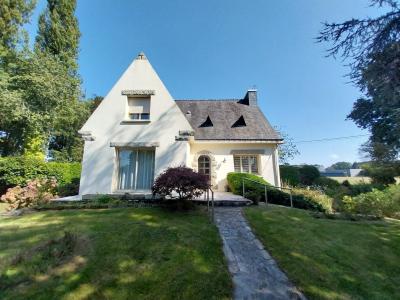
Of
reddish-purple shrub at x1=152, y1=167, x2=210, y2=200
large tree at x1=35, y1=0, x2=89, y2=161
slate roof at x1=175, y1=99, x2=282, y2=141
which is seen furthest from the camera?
large tree at x1=35, y1=0, x2=89, y2=161

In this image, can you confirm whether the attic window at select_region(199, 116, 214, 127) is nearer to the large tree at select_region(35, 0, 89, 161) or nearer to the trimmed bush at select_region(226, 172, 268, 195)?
the trimmed bush at select_region(226, 172, 268, 195)

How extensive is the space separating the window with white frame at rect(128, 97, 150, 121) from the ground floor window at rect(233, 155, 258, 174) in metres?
6.55

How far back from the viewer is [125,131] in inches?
403

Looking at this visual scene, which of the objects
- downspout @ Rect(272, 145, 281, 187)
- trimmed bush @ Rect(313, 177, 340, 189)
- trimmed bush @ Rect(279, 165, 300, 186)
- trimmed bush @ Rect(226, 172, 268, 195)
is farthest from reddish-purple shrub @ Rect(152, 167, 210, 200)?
trimmed bush @ Rect(313, 177, 340, 189)

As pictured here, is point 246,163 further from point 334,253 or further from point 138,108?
point 334,253

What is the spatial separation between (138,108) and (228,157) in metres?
6.53

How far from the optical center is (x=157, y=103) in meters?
10.6

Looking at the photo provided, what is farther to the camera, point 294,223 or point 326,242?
point 294,223

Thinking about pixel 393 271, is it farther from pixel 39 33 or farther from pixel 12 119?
→ pixel 39 33

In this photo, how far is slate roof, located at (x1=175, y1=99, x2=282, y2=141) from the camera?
45.8ft

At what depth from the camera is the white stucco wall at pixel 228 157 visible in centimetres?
1339

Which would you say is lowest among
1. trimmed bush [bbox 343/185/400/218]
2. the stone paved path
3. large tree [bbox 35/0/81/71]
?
the stone paved path

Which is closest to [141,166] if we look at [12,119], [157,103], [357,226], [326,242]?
[157,103]

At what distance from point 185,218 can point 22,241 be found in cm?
430
